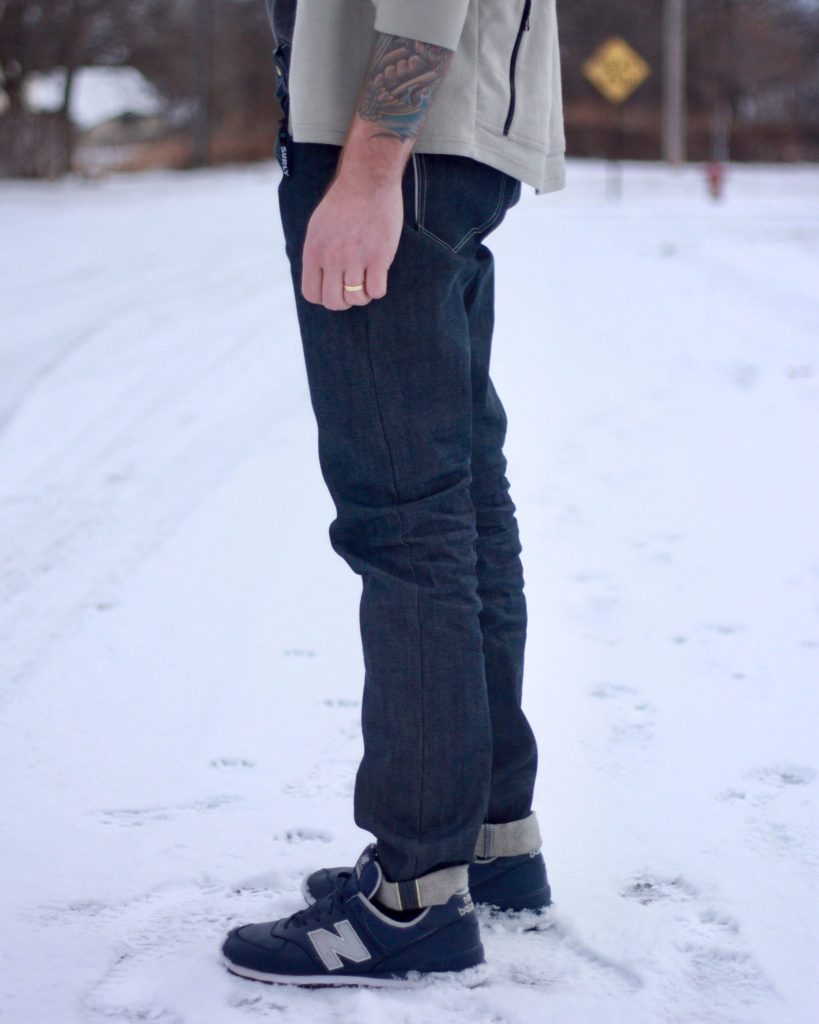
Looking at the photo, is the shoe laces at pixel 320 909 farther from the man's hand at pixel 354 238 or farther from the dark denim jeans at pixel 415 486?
the man's hand at pixel 354 238

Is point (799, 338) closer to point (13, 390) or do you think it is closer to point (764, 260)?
point (764, 260)

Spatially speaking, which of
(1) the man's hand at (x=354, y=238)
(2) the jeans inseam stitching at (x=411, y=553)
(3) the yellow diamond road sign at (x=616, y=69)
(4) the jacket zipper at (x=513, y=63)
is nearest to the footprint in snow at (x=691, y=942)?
(2) the jeans inseam stitching at (x=411, y=553)

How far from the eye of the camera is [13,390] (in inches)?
183

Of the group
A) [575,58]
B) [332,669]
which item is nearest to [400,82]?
[332,669]

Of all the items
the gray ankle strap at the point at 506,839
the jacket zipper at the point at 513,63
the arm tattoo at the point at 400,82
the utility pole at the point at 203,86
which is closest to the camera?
the arm tattoo at the point at 400,82

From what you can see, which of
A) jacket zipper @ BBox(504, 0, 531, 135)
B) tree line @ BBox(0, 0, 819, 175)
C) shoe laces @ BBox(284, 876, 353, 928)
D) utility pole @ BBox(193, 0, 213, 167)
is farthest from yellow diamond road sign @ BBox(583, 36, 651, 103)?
shoe laces @ BBox(284, 876, 353, 928)

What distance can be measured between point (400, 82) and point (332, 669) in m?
1.47

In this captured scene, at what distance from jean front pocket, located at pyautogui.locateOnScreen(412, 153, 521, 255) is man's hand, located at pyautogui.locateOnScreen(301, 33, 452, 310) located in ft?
0.13

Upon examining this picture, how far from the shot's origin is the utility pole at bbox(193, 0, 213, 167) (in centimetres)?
2406

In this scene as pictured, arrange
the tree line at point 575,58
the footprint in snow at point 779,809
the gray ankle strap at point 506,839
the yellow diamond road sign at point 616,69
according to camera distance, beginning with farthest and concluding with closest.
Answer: the tree line at point 575,58 < the yellow diamond road sign at point 616,69 < the footprint in snow at point 779,809 < the gray ankle strap at point 506,839

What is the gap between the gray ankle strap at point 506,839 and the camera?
1.54 meters

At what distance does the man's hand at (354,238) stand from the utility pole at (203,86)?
961 inches

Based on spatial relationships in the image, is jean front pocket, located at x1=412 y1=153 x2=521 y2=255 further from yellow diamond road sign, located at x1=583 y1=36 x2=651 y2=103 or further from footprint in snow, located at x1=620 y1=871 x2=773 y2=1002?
yellow diamond road sign, located at x1=583 y1=36 x2=651 y2=103

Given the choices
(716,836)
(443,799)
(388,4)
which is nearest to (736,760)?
(716,836)
